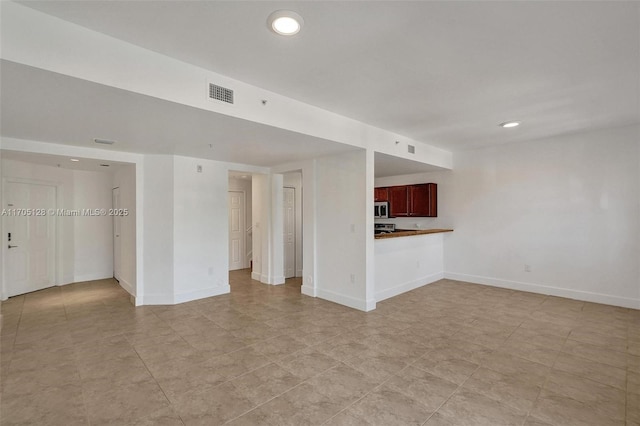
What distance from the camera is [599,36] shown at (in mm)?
2143

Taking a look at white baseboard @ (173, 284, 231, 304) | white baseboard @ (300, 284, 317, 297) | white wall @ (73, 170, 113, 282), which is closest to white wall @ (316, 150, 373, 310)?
white baseboard @ (300, 284, 317, 297)

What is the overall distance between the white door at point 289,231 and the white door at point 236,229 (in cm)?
175

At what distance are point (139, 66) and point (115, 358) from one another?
2.70 metres

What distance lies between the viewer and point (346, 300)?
4.57 meters

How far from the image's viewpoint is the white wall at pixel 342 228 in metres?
4.37

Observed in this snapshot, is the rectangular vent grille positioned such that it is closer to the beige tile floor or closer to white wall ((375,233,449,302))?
the beige tile floor

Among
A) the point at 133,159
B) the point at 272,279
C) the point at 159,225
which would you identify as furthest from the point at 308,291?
the point at 133,159

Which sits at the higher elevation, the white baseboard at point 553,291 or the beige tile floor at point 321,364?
the white baseboard at point 553,291

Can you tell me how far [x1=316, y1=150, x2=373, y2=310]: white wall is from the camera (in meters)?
4.37

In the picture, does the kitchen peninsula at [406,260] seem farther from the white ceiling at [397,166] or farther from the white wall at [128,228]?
A: the white wall at [128,228]

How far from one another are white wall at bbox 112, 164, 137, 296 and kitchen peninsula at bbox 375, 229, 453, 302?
383 centimetres

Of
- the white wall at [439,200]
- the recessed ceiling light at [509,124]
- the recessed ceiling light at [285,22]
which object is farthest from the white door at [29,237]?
the recessed ceiling light at [509,124]

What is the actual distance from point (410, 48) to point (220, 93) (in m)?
1.65

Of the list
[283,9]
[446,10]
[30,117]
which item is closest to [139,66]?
[283,9]
